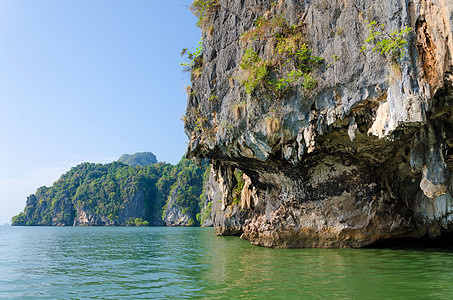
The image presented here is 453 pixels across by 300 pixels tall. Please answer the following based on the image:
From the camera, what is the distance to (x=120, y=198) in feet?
343

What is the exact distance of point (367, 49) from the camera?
989 cm

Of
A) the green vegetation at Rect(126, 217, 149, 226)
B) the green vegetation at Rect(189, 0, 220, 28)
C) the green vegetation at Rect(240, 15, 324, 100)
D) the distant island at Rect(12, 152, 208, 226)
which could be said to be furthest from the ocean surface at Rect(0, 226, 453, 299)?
the green vegetation at Rect(126, 217, 149, 226)

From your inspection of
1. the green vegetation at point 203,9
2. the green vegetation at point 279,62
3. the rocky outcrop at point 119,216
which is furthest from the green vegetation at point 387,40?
the rocky outcrop at point 119,216

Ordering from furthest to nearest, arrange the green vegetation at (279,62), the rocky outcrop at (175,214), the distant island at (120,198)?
the distant island at (120,198), the rocky outcrop at (175,214), the green vegetation at (279,62)

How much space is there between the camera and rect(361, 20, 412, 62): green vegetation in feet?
28.3

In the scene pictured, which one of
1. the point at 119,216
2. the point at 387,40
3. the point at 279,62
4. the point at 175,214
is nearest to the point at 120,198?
the point at 119,216

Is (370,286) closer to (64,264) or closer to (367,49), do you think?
(367,49)

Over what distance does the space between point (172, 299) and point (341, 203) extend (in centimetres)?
951

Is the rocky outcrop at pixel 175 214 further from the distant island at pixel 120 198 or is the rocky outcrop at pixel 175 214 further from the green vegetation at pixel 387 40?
the green vegetation at pixel 387 40

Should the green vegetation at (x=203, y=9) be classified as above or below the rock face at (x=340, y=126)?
above

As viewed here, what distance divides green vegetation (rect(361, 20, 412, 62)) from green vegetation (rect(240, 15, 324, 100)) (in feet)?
7.00

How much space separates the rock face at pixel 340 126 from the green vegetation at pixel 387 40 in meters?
0.15

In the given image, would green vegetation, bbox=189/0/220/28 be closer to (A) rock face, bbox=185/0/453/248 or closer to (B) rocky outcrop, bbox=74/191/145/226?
(A) rock face, bbox=185/0/453/248

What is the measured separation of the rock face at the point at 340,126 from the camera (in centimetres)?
855
